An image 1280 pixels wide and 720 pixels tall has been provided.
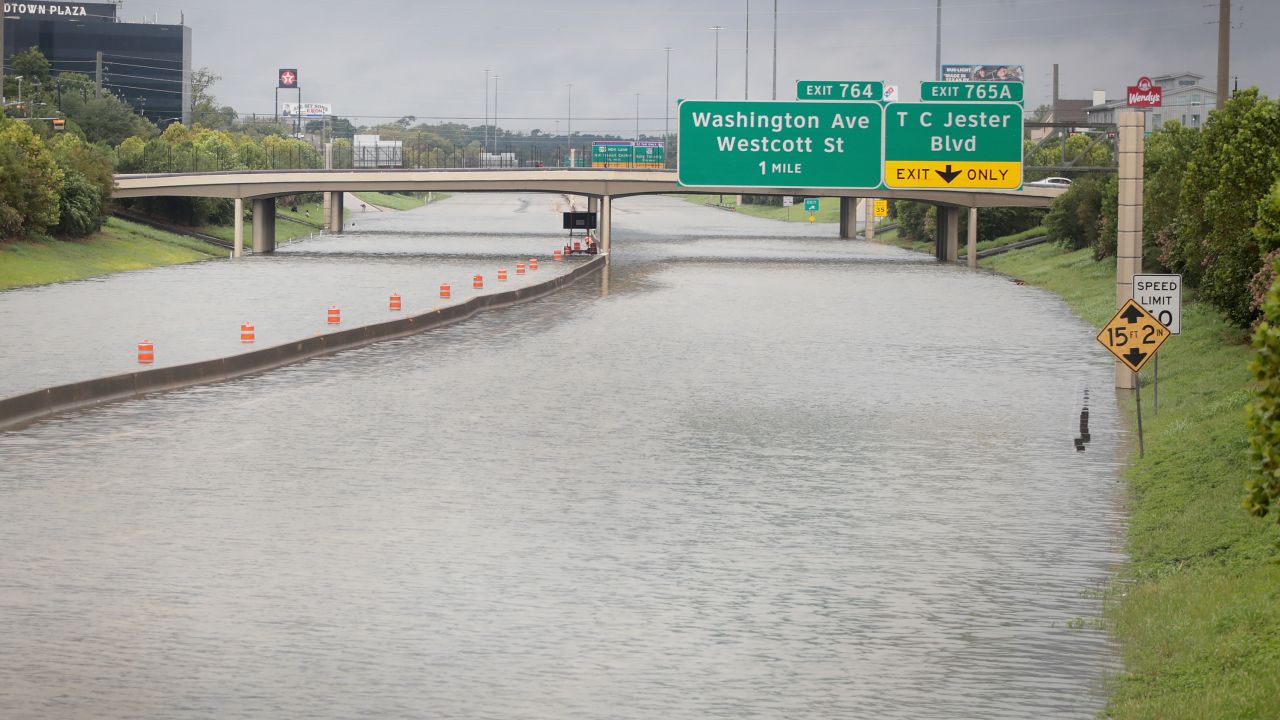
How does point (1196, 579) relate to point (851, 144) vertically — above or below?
below

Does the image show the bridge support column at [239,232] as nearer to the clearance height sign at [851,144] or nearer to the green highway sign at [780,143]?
the clearance height sign at [851,144]

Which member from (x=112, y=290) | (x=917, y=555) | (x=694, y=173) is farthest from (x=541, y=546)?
(x=112, y=290)

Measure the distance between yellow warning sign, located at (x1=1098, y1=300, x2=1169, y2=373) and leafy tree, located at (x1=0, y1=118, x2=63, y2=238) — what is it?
5027 cm

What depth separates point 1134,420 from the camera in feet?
88.1

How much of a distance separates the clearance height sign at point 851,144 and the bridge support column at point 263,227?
37.2 m

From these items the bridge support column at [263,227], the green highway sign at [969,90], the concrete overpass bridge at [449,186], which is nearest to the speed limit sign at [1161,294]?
the green highway sign at [969,90]

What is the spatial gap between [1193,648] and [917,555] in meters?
4.53

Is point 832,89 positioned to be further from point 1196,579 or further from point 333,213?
point 1196,579

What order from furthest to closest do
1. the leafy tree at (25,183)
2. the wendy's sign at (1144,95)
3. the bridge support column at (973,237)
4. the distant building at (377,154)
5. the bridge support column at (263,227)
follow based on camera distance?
the wendy's sign at (1144,95), the distant building at (377,154), the bridge support column at (263,227), the bridge support column at (973,237), the leafy tree at (25,183)

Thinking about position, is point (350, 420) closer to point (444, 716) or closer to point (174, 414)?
point (174, 414)

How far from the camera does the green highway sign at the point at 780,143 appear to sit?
53.6 meters

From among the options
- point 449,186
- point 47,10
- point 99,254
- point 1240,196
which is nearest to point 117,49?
point 47,10

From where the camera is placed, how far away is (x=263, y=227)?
292ft

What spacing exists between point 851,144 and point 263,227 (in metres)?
44.0
